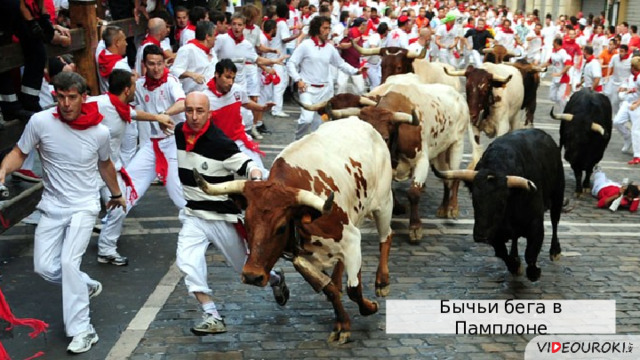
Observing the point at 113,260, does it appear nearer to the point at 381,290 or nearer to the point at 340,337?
the point at 381,290

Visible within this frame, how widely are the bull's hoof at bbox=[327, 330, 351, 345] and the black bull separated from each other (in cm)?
169

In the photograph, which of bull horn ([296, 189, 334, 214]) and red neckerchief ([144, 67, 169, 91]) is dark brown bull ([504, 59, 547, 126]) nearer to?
red neckerchief ([144, 67, 169, 91])

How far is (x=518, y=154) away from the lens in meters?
8.58

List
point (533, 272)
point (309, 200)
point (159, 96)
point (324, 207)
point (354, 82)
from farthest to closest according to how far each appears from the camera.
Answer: point (354, 82) < point (159, 96) < point (533, 272) < point (309, 200) < point (324, 207)

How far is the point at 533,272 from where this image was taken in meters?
Result: 8.42

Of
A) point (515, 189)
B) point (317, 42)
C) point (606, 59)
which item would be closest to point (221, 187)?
point (515, 189)

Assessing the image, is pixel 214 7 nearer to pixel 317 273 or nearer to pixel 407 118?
pixel 407 118

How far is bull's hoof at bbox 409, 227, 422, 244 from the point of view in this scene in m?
10.1

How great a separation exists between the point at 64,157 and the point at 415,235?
15.6 feet

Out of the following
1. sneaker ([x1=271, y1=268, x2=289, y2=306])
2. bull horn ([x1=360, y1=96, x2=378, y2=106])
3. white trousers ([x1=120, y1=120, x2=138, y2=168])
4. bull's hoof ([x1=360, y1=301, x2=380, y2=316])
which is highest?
bull horn ([x1=360, y1=96, x2=378, y2=106])

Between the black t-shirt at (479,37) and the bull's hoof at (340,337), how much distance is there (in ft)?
61.0

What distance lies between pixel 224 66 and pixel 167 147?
1.09m

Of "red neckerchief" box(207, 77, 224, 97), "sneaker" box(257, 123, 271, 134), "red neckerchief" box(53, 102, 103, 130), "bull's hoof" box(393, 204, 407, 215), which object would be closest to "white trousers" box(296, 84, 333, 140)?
"sneaker" box(257, 123, 271, 134)

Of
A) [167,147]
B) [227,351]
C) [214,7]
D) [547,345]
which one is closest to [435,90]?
[167,147]
